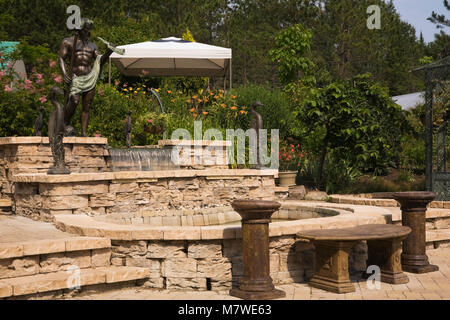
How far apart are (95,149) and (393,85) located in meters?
26.9

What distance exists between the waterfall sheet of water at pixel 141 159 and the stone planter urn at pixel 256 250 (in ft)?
13.5

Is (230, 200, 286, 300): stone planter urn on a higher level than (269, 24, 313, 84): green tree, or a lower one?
lower

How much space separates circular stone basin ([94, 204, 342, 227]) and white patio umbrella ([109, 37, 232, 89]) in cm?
507

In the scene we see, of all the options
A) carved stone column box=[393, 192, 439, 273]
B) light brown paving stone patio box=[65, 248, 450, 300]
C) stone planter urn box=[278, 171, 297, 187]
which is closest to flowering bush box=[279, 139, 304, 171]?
stone planter urn box=[278, 171, 297, 187]

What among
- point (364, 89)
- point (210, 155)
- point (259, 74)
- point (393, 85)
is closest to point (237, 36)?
point (259, 74)

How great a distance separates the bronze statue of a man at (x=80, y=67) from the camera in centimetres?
851

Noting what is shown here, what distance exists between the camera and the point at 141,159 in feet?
28.6

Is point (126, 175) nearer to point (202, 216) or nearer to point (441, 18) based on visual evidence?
point (202, 216)

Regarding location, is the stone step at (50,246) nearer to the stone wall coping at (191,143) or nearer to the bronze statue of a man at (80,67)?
the bronze statue of a man at (80,67)

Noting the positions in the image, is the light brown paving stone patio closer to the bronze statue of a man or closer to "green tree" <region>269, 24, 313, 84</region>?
the bronze statue of a man

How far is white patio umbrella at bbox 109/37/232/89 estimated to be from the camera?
12227 mm

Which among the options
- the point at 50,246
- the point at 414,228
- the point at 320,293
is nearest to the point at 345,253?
the point at 320,293
